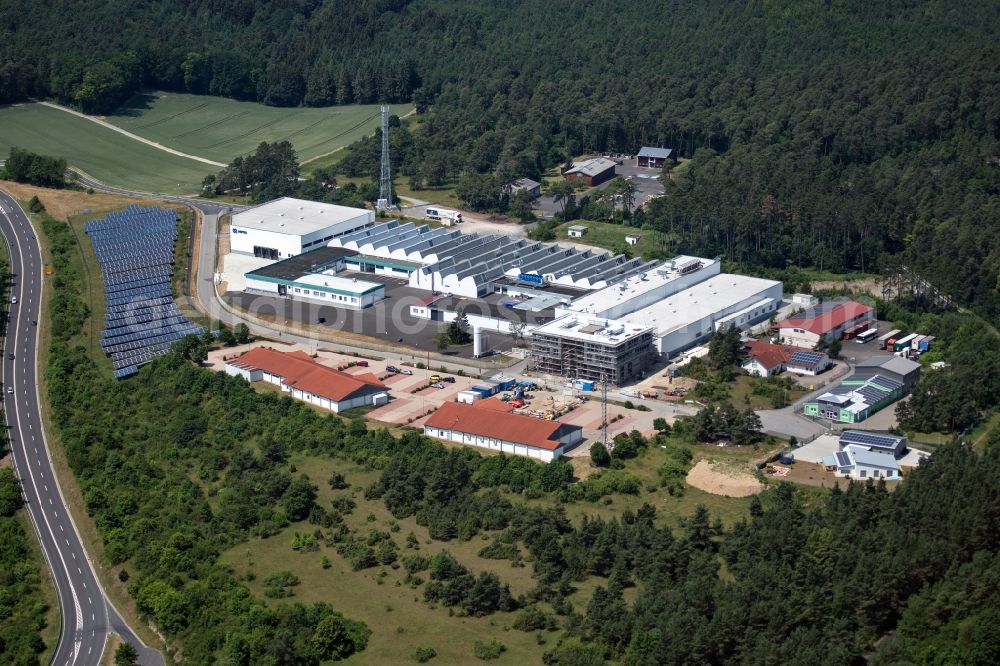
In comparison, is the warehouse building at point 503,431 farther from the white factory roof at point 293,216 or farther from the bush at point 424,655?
the white factory roof at point 293,216

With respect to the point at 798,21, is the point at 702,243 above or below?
below

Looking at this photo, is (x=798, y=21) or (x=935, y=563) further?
(x=798, y=21)

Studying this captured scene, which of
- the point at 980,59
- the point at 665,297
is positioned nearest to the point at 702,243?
the point at 665,297

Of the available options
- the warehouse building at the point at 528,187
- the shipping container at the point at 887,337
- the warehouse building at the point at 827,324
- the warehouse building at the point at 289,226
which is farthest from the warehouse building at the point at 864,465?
the warehouse building at the point at 528,187

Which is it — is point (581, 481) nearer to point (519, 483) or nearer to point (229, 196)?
point (519, 483)

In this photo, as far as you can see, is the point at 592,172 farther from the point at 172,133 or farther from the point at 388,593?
the point at 388,593

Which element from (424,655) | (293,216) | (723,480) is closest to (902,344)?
(723,480)

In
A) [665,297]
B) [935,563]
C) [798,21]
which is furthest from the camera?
[798,21]
